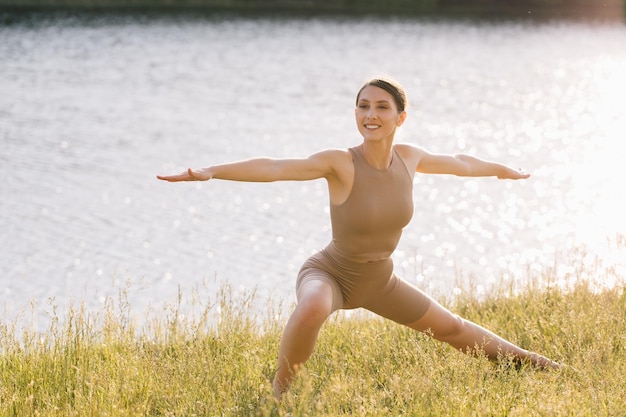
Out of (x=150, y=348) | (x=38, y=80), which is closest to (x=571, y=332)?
(x=150, y=348)

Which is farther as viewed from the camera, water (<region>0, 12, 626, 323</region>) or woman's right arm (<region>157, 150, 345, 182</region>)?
water (<region>0, 12, 626, 323</region>)

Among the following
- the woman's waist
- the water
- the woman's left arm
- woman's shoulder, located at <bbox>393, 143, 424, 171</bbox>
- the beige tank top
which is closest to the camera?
the beige tank top

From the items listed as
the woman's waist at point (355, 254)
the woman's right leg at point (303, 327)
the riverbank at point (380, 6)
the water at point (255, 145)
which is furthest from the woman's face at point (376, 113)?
the riverbank at point (380, 6)

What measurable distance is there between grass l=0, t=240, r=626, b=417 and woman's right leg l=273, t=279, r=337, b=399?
11cm

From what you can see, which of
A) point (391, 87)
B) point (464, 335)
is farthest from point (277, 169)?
point (464, 335)

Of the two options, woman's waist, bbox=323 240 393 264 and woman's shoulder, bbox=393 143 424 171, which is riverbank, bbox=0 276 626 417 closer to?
woman's waist, bbox=323 240 393 264

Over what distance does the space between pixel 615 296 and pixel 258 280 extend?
6.48m

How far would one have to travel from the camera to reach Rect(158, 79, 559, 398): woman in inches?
198

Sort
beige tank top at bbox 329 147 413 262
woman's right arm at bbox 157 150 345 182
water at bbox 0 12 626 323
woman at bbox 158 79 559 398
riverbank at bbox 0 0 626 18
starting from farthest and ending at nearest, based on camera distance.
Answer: riverbank at bbox 0 0 626 18, water at bbox 0 12 626 323, beige tank top at bbox 329 147 413 262, woman at bbox 158 79 559 398, woman's right arm at bbox 157 150 345 182

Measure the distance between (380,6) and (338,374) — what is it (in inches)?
2217

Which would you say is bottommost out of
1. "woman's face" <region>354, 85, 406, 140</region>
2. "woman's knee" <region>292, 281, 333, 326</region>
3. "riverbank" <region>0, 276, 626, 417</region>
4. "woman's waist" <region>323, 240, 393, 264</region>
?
"riverbank" <region>0, 276, 626, 417</region>

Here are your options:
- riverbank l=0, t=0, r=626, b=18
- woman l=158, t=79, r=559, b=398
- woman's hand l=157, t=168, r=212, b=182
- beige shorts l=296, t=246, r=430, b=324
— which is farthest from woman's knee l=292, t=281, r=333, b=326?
riverbank l=0, t=0, r=626, b=18

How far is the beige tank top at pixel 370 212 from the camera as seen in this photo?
5227 millimetres

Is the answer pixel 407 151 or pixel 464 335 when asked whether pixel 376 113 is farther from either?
pixel 464 335
